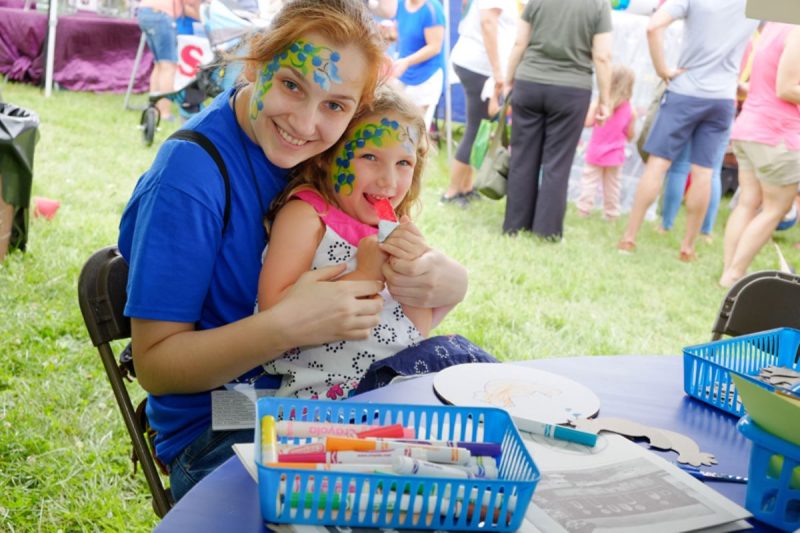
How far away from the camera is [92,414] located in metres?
2.47

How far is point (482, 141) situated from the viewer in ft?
17.8

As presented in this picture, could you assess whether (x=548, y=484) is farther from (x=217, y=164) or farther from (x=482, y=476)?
(x=217, y=164)

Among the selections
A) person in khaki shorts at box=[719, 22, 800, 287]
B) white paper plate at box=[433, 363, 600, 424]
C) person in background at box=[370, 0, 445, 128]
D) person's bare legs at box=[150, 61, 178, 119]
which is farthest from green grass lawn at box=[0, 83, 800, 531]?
white paper plate at box=[433, 363, 600, 424]

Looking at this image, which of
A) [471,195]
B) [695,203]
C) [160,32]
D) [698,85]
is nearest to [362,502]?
[698,85]

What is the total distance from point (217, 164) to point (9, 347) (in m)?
1.82

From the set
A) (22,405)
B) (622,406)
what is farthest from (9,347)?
(622,406)

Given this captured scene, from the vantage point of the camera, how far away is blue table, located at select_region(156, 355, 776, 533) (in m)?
0.82

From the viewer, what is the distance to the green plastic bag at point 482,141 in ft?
17.8

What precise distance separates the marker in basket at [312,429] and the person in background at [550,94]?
4.04 meters

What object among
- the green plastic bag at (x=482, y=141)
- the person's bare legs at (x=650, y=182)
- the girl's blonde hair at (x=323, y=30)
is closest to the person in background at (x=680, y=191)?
the person's bare legs at (x=650, y=182)

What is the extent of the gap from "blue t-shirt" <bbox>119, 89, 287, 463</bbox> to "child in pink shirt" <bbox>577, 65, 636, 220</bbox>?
14.8ft

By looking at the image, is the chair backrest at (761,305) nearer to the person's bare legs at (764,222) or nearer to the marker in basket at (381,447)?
the marker in basket at (381,447)

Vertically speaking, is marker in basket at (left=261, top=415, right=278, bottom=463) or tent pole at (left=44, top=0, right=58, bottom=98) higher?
marker in basket at (left=261, top=415, right=278, bottom=463)

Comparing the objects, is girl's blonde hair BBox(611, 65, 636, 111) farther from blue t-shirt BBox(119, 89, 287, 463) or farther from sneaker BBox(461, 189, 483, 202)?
blue t-shirt BBox(119, 89, 287, 463)
